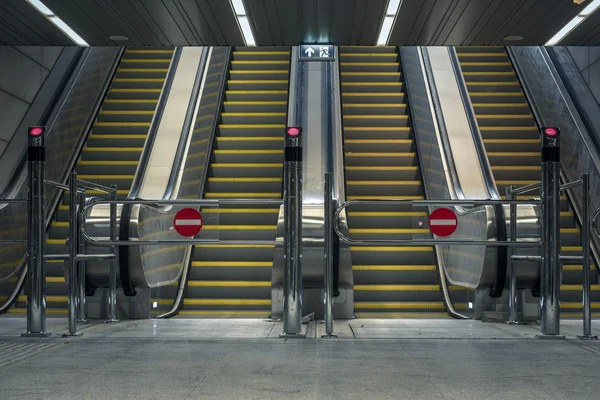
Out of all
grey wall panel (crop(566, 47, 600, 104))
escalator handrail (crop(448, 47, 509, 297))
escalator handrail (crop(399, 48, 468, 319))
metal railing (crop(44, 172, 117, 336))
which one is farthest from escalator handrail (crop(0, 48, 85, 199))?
grey wall panel (crop(566, 47, 600, 104))

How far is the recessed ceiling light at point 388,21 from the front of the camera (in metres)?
6.79

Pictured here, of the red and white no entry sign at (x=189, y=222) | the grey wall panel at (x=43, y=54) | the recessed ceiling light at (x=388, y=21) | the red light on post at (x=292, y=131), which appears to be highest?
the grey wall panel at (x=43, y=54)

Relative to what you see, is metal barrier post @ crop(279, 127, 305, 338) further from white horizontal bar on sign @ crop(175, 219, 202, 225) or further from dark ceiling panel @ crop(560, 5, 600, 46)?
dark ceiling panel @ crop(560, 5, 600, 46)

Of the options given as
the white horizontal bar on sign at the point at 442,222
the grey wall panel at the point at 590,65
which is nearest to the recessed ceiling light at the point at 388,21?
the white horizontal bar on sign at the point at 442,222

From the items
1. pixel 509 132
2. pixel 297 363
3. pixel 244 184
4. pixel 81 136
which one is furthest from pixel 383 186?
pixel 297 363

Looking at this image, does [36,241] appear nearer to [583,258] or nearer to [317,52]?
[317,52]

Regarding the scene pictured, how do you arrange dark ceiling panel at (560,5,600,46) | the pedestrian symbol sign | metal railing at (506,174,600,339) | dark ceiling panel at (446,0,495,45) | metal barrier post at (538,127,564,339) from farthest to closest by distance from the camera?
the pedestrian symbol sign < dark ceiling panel at (560,5,600,46) < dark ceiling panel at (446,0,495,45) < metal barrier post at (538,127,564,339) < metal railing at (506,174,600,339)

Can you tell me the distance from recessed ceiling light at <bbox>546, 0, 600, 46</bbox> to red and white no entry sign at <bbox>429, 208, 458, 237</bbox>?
206 centimetres

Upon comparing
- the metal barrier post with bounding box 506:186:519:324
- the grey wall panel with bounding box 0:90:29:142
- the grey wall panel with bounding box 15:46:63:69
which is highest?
the grey wall panel with bounding box 15:46:63:69

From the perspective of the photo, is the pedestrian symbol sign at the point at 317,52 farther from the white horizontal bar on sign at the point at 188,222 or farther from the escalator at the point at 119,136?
the escalator at the point at 119,136

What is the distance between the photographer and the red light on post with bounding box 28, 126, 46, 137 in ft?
20.5

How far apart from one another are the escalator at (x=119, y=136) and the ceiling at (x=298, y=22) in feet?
8.47

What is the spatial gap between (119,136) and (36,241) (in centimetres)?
555

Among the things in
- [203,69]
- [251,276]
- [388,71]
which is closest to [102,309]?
[251,276]
